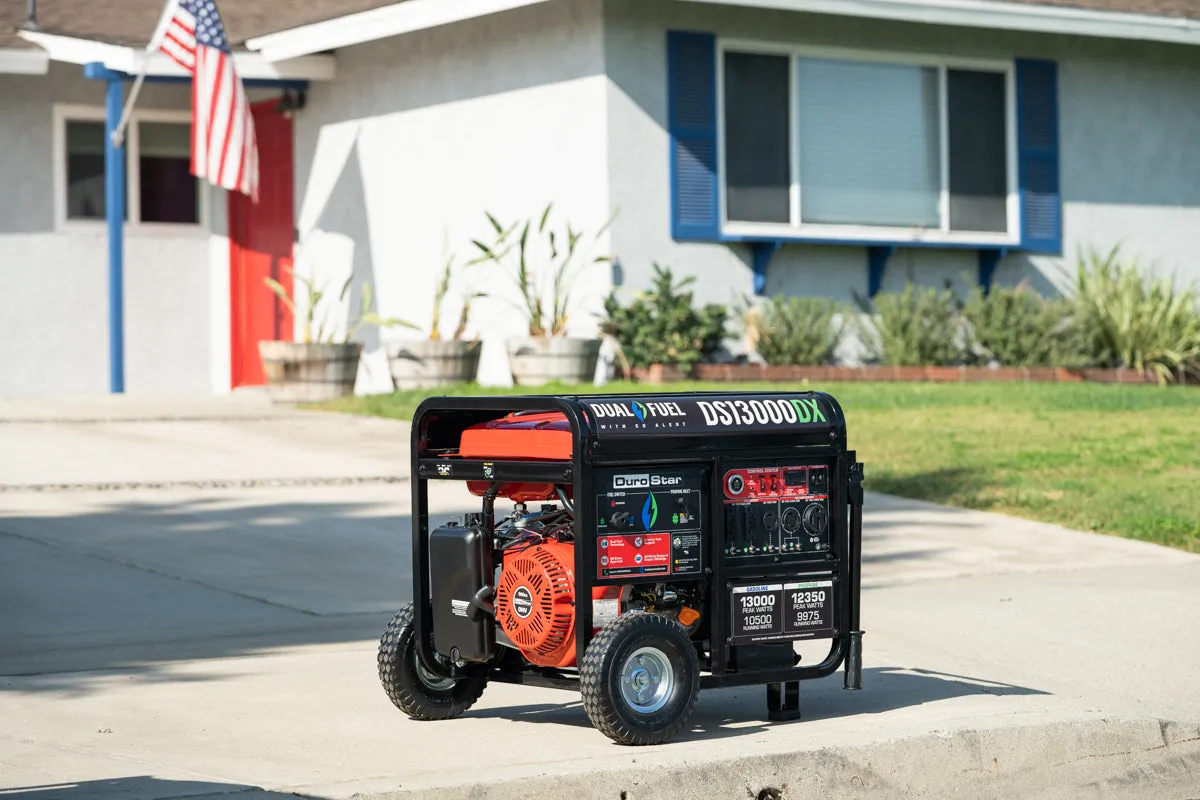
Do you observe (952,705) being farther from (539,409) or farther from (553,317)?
(553,317)

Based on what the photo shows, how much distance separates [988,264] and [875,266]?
4.42ft

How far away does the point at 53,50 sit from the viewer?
59.9ft

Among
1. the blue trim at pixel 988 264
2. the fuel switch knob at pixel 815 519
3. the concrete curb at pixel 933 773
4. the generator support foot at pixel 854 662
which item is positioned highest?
the blue trim at pixel 988 264

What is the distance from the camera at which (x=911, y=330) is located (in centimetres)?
1730

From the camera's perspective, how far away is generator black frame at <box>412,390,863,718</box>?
546 centimetres

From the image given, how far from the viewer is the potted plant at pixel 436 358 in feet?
53.8

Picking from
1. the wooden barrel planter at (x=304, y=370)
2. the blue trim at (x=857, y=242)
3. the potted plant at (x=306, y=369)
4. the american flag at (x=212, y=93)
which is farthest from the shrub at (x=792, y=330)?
the american flag at (x=212, y=93)

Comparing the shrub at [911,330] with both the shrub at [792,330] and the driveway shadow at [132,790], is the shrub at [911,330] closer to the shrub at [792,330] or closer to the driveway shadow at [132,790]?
the shrub at [792,330]

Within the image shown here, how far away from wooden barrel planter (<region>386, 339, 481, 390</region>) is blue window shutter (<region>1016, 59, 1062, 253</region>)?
5.93 metres

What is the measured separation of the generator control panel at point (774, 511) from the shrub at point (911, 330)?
37.9 feet

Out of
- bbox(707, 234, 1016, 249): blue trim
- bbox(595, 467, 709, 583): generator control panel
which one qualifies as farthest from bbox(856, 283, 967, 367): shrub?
bbox(595, 467, 709, 583): generator control panel

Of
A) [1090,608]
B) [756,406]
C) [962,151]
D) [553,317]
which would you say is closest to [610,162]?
[553,317]

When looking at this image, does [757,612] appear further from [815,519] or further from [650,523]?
[650,523]

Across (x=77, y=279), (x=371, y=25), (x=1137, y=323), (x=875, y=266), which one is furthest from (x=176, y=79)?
(x=1137, y=323)
